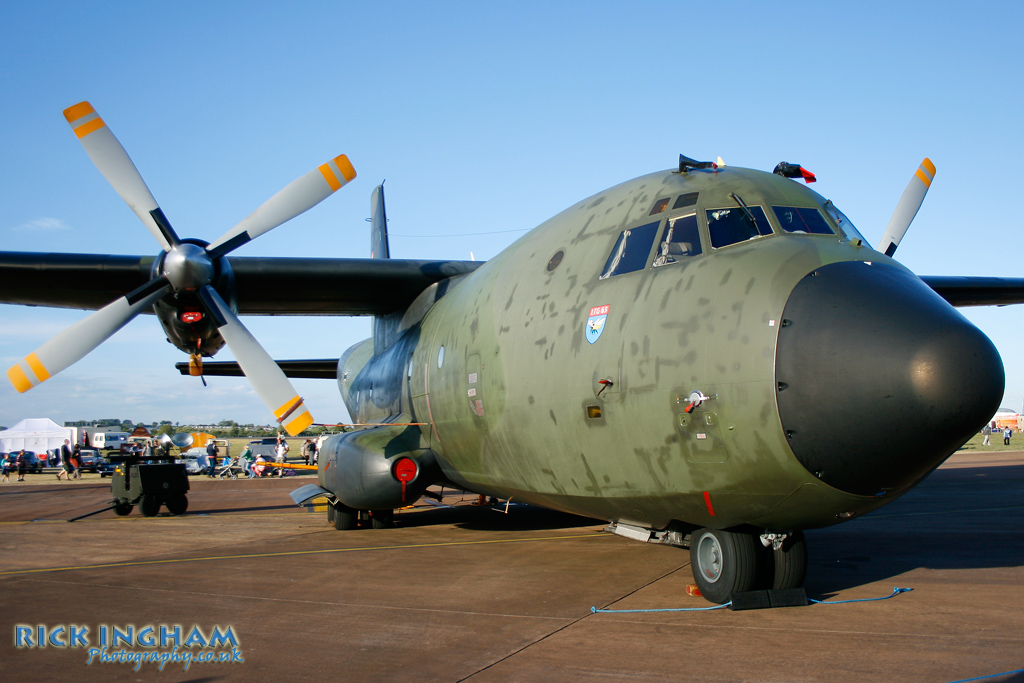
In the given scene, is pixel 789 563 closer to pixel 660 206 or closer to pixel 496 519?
pixel 660 206

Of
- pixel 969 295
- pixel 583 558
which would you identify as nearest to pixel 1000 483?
pixel 969 295

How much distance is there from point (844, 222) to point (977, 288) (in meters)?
10.2

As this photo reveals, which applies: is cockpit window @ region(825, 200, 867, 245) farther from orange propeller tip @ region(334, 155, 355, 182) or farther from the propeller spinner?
orange propeller tip @ region(334, 155, 355, 182)

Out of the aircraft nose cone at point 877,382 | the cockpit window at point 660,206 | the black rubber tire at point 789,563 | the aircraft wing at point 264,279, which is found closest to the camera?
the aircraft nose cone at point 877,382

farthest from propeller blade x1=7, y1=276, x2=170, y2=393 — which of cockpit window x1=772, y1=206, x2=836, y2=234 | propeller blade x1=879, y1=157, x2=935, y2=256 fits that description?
propeller blade x1=879, y1=157, x2=935, y2=256

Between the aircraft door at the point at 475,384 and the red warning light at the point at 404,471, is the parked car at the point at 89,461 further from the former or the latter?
the aircraft door at the point at 475,384

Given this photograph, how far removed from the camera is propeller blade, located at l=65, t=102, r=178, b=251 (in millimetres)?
11031

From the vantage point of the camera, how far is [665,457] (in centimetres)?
575

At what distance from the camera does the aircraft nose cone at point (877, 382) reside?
15.2ft

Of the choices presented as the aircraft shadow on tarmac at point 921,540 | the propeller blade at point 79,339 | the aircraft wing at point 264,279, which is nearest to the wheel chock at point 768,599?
the aircraft shadow on tarmac at point 921,540

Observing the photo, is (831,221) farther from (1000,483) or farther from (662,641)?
(1000,483)

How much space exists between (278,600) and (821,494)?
5014 mm

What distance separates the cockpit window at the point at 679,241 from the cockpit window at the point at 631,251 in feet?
0.44

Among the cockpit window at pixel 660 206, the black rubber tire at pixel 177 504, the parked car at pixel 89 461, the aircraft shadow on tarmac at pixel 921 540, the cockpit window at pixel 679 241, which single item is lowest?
the aircraft shadow on tarmac at pixel 921 540
